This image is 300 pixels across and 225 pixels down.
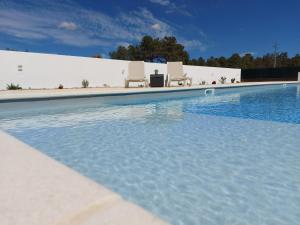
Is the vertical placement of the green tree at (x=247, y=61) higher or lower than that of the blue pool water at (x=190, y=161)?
higher

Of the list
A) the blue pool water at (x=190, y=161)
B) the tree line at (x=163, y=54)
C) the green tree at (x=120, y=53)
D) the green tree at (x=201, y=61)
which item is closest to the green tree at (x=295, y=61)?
the tree line at (x=163, y=54)

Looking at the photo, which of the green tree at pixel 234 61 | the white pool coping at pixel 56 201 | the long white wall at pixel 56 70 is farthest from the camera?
the green tree at pixel 234 61

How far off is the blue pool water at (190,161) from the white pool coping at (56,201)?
38 centimetres

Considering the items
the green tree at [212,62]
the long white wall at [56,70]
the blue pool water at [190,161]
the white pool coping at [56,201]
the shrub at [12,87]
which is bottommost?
the blue pool water at [190,161]

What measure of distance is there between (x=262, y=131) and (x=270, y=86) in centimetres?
1622

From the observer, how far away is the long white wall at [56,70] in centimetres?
1208

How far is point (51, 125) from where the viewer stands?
523 centimetres

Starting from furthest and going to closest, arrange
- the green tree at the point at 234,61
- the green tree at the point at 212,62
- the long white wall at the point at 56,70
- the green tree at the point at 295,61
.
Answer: the green tree at the point at 295,61 < the green tree at the point at 234,61 < the green tree at the point at 212,62 < the long white wall at the point at 56,70

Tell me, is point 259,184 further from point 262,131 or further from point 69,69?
point 69,69

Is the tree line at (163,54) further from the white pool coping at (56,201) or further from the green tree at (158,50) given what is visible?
the white pool coping at (56,201)

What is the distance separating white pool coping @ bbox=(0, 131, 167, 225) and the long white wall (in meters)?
11.2

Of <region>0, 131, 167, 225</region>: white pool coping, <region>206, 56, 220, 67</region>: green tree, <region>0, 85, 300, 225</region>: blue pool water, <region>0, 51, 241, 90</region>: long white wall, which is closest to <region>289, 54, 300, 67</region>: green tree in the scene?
<region>206, 56, 220, 67</region>: green tree

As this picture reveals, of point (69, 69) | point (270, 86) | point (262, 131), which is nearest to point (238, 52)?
point (270, 86)

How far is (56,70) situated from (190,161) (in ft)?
39.9
